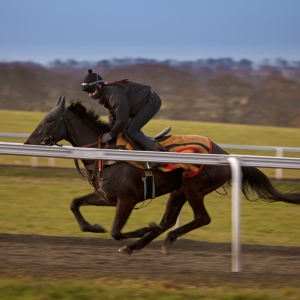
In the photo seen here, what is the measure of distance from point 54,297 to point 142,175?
6.23 ft

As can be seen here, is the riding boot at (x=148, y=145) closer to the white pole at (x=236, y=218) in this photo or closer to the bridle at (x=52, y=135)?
the bridle at (x=52, y=135)

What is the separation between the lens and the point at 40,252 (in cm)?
589

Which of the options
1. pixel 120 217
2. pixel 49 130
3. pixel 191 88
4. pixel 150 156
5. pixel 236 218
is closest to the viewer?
pixel 236 218

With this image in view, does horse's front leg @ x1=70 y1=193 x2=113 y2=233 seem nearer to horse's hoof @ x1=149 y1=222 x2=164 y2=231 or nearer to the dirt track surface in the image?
the dirt track surface

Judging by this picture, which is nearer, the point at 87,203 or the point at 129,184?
the point at 129,184

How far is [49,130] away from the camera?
6000 millimetres

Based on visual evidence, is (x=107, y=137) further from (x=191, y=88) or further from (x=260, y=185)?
(x=191, y=88)

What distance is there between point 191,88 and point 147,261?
2607cm

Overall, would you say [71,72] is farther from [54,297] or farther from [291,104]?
[54,297]

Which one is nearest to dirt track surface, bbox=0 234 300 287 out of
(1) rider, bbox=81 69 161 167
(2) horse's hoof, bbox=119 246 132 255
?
(2) horse's hoof, bbox=119 246 132 255

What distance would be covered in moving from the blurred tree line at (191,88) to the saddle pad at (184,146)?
19.3 metres

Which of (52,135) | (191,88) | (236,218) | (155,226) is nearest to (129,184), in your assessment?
(155,226)

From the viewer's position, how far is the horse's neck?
6.18 meters

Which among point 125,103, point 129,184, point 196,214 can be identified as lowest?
point 196,214
